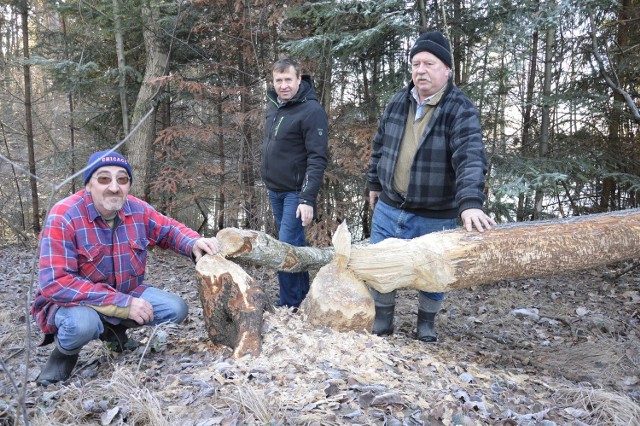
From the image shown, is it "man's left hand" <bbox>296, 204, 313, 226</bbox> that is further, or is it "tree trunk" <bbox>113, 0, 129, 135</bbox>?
"tree trunk" <bbox>113, 0, 129, 135</bbox>

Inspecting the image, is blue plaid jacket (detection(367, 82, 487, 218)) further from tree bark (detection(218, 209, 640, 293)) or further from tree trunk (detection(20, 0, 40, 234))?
tree trunk (detection(20, 0, 40, 234))

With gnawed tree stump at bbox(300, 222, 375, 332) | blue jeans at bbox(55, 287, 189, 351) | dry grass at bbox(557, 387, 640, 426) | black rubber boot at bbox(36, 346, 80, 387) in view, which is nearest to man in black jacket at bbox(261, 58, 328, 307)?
gnawed tree stump at bbox(300, 222, 375, 332)

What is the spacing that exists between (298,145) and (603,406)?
128 inches

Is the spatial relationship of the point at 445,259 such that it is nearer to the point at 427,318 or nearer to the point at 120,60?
the point at 427,318

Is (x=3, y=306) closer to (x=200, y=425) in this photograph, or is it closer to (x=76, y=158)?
(x=200, y=425)

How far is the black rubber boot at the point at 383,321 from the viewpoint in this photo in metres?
3.96

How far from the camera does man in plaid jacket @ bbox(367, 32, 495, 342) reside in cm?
343

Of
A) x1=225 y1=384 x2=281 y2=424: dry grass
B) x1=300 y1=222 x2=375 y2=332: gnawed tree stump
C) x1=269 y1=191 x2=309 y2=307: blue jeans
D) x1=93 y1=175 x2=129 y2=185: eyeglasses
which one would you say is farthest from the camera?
x1=269 y1=191 x2=309 y2=307: blue jeans

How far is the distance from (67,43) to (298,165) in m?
8.14

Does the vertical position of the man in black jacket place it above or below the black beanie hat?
below

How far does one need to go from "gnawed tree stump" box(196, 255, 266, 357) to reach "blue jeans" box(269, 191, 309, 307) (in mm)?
1214

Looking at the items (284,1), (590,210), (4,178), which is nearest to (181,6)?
(284,1)

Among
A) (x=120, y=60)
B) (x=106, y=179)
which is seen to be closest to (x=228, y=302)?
(x=106, y=179)

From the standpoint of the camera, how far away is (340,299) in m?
3.58
